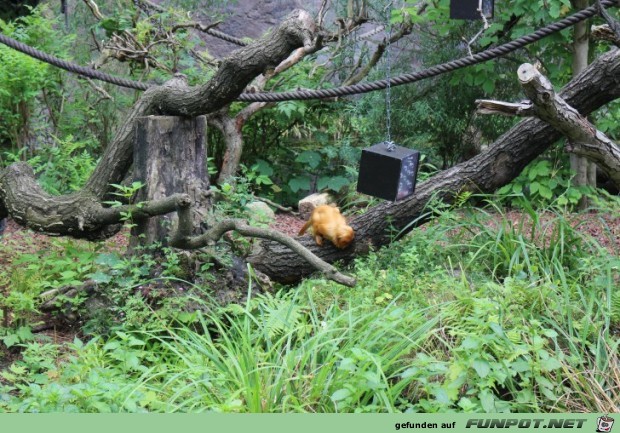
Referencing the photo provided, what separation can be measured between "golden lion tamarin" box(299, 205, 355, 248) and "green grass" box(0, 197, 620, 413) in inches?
23.1

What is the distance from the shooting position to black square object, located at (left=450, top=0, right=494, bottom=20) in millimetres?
4652

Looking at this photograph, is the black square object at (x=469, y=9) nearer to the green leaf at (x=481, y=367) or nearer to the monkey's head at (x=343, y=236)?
the monkey's head at (x=343, y=236)

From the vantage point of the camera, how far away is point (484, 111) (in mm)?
4055

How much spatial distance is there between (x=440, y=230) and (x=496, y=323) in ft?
6.07

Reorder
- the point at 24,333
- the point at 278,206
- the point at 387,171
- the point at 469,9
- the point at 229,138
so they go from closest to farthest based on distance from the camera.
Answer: the point at 24,333 < the point at 387,171 < the point at 469,9 < the point at 229,138 < the point at 278,206

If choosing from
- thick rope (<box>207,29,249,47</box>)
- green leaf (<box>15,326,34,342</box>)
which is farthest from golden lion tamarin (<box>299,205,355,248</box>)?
→ thick rope (<box>207,29,249,47</box>)

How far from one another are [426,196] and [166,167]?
1687 millimetres

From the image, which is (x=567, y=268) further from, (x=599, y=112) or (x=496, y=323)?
(x=599, y=112)

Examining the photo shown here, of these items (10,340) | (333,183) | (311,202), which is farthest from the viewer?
(333,183)

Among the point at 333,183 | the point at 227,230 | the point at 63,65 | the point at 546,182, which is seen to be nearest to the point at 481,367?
the point at 227,230

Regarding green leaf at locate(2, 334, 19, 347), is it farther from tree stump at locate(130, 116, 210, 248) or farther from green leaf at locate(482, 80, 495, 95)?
green leaf at locate(482, 80, 495, 95)

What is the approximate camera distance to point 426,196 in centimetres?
529

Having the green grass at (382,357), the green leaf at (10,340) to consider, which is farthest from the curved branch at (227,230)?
the green leaf at (10,340)

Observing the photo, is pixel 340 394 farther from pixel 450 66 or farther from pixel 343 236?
pixel 450 66
